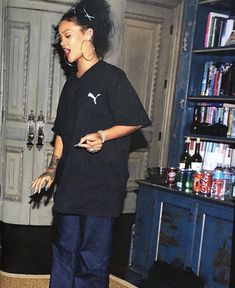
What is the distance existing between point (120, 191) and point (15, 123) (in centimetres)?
255

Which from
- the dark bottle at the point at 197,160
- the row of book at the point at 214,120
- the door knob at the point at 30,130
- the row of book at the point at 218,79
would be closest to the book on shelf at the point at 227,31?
the row of book at the point at 218,79

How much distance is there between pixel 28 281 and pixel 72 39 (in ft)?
5.85

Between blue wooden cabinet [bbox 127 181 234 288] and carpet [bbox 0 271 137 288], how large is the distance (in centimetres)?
10

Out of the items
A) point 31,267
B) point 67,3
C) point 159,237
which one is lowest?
point 31,267

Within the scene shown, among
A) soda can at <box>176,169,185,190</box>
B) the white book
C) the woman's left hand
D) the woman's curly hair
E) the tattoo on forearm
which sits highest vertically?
the white book

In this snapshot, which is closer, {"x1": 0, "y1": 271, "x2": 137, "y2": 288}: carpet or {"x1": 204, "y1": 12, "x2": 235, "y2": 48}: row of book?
{"x1": 0, "y1": 271, "x2": 137, "y2": 288}: carpet

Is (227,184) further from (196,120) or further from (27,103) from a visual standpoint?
(27,103)

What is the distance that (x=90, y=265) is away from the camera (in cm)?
197

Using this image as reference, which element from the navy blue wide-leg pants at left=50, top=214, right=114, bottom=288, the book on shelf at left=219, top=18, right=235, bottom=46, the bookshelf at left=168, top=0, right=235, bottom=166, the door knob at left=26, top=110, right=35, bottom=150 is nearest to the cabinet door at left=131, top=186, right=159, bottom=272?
the bookshelf at left=168, top=0, right=235, bottom=166

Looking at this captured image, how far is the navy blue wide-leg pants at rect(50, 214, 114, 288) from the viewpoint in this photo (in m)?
1.96

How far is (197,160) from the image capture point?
311 cm

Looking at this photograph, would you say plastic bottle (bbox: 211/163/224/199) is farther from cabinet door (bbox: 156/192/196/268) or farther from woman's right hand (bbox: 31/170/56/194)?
woman's right hand (bbox: 31/170/56/194)

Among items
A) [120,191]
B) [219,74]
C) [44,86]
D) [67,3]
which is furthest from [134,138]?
[120,191]

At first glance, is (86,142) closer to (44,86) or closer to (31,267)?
(31,267)
